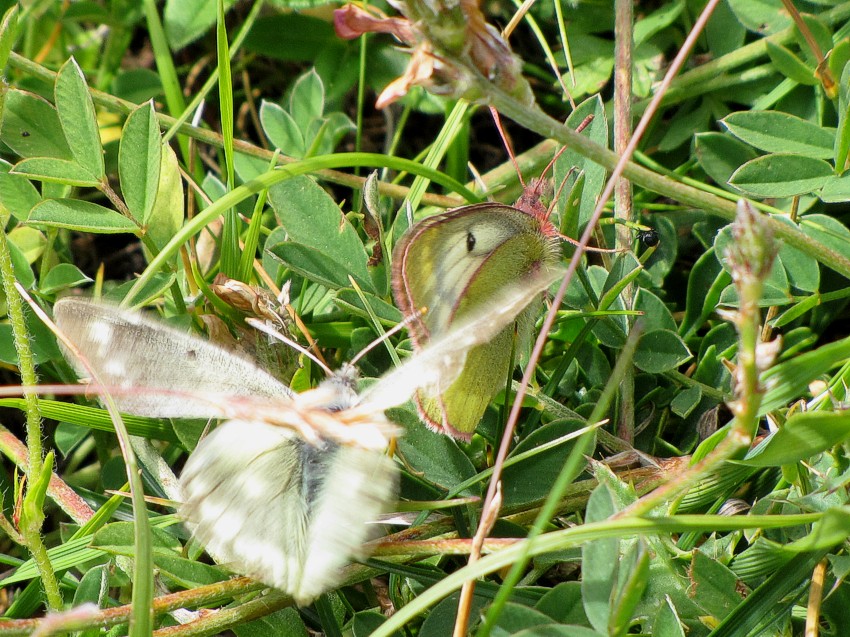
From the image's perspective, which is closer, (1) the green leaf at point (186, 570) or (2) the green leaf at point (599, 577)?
(2) the green leaf at point (599, 577)

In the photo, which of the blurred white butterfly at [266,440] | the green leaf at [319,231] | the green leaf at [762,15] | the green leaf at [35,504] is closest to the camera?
the blurred white butterfly at [266,440]

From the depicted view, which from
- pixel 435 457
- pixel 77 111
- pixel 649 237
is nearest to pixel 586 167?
pixel 649 237

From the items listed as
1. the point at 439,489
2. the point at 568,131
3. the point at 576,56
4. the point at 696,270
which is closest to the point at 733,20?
the point at 576,56

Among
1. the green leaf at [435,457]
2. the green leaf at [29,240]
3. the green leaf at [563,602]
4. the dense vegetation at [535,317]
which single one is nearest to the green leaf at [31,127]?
the dense vegetation at [535,317]

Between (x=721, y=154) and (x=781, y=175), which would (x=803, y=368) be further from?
(x=721, y=154)

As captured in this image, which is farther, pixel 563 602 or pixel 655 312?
pixel 655 312

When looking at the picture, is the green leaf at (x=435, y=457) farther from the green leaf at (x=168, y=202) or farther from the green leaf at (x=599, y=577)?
the green leaf at (x=168, y=202)

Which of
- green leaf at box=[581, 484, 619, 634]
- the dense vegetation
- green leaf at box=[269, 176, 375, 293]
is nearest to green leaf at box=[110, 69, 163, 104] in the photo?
the dense vegetation
